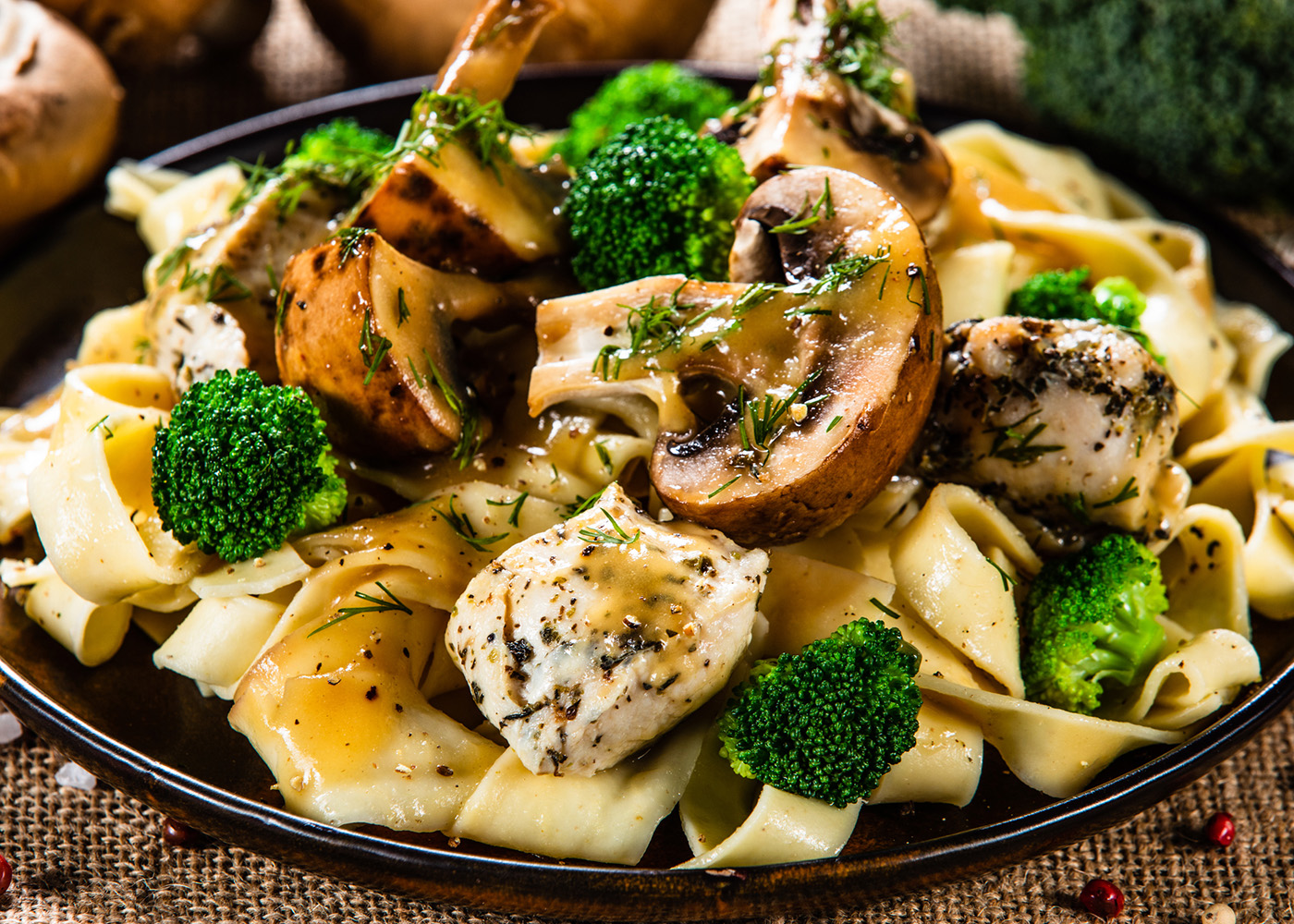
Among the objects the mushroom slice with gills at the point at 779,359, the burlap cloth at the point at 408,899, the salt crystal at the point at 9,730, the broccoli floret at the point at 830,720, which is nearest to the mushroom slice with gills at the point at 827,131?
the mushroom slice with gills at the point at 779,359

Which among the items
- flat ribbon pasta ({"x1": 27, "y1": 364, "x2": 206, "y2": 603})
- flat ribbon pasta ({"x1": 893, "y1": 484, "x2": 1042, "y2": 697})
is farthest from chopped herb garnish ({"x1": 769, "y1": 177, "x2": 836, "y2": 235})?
flat ribbon pasta ({"x1": 27, "y1": 364, "x2": 206, "y2": 603})

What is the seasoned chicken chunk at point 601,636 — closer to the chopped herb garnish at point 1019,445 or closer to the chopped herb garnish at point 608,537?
the chopped herb garnish at point 608,537

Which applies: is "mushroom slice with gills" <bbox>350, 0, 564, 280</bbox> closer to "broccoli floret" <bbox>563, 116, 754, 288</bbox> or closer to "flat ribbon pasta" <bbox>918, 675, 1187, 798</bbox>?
"broccoli floret" <bbox>563, 116, 754, 288</bbox>

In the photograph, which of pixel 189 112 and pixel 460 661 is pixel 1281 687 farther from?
pixel 189 112

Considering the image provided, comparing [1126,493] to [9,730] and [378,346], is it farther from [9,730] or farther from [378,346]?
[9,730]

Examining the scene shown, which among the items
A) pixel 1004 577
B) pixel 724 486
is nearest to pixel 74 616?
pixel 724 486
